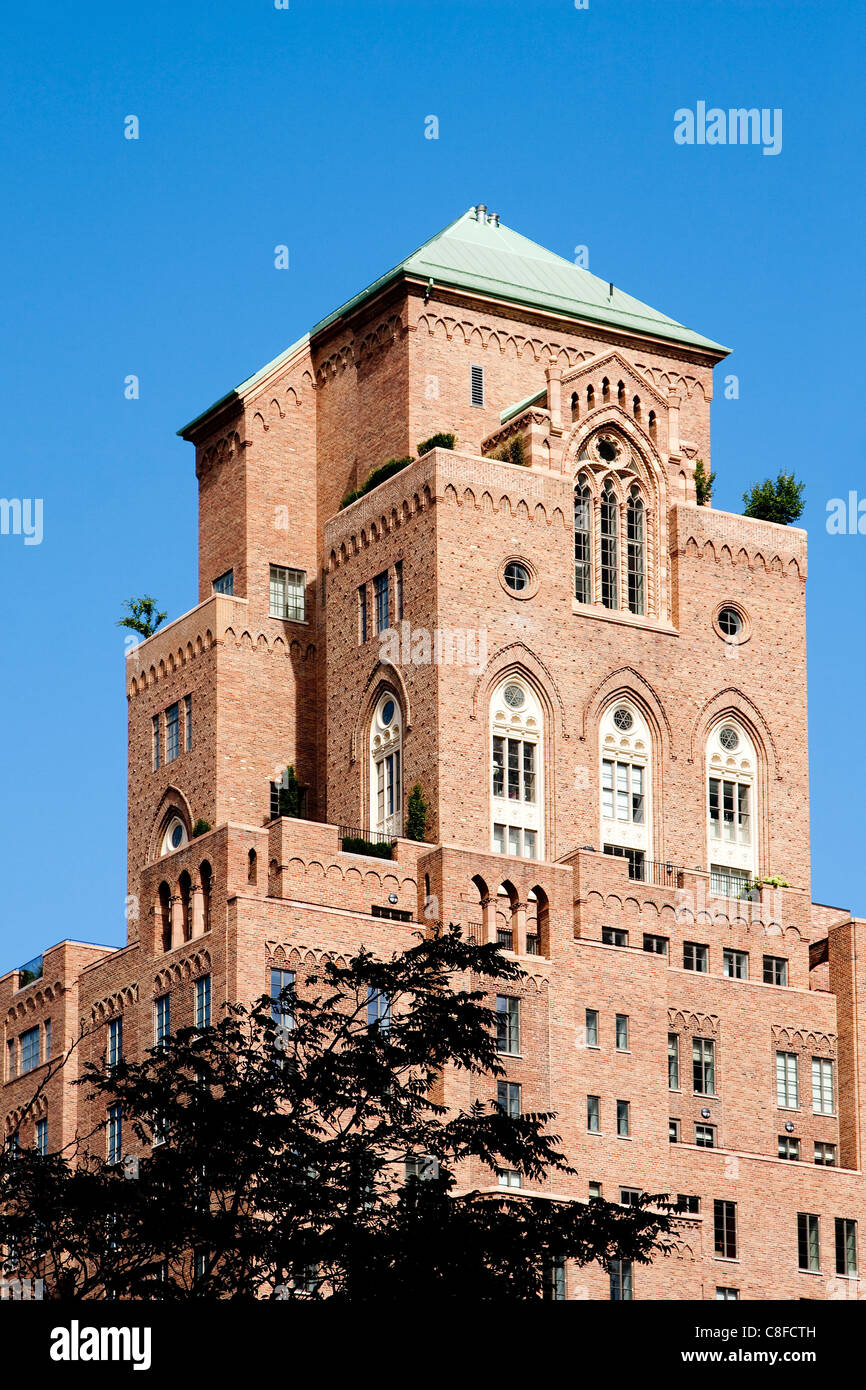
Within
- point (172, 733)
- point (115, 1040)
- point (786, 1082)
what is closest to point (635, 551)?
point (172, 733)

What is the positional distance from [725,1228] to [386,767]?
18215 mm

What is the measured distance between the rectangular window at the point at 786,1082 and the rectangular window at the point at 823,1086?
78 cm

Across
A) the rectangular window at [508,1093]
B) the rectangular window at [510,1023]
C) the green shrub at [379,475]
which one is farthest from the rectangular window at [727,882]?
the green shrub at [379,475]

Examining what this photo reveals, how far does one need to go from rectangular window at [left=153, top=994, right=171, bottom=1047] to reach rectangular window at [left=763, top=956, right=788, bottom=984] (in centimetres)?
1990

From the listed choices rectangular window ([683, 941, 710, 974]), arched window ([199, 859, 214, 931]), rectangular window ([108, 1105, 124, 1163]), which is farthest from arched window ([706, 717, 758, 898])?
rectangular window ([108, 1105, 124, 1163])

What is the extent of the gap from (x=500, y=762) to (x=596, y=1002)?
8596mm

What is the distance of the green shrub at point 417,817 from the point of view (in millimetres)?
84438

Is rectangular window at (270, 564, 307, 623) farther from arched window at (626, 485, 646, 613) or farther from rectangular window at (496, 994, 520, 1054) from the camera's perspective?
rectangular window at (496, 994, 520, 1054)

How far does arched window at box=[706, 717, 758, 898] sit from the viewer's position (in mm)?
90250

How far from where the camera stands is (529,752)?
87.1 m

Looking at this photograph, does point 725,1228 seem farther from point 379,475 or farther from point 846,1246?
point 379,475

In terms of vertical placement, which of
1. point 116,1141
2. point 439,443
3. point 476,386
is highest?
point 476,386
